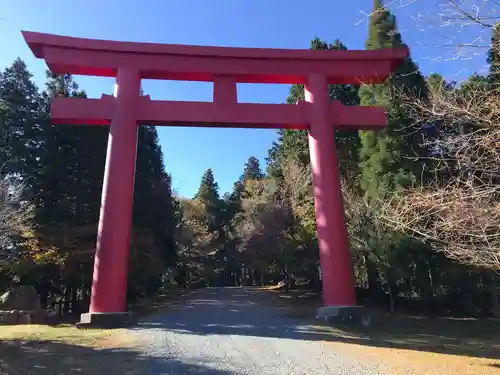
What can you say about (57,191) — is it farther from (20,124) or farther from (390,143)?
(390,143)

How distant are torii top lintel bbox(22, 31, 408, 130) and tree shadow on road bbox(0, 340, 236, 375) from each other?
5734 millimetres

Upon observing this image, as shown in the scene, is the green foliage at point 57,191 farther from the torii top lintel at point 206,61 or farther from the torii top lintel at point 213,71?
the torii top lintel at point 206,61

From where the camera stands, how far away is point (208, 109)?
10688 millimetres

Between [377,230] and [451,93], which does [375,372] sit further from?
[377,230]

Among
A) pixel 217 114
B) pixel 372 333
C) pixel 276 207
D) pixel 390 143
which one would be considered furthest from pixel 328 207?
pixel 276 207

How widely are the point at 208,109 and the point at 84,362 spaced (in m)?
6.68

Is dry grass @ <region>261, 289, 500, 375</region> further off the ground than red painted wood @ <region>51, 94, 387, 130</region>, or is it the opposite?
red painted wood @ <region>51, 94, 387, 130</region>

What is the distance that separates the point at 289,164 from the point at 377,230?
276 inches

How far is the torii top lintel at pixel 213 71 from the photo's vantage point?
10.4 metres

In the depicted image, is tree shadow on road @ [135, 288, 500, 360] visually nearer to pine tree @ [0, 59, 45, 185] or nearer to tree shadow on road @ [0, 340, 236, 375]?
tree shadow on road @ [0, 340, 236, 375]

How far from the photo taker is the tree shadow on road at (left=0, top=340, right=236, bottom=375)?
18.2 feet

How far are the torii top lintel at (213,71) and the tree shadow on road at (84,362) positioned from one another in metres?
5.73

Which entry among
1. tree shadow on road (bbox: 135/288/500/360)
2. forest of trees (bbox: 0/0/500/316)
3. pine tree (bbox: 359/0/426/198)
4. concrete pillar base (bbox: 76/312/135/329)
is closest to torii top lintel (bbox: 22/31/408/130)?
forest of trees (bbox: 0/0/500/316)

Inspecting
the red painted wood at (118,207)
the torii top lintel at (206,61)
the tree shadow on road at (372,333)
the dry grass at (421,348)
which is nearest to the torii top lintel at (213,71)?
the torii top lintel at (206,61)
